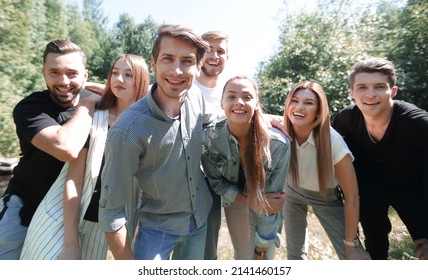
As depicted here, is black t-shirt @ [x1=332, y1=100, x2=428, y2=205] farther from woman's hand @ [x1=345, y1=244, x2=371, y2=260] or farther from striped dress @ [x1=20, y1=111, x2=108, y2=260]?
striped dress @ [x1=20, y1=111, x2=108, y2=260]

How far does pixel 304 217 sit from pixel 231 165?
1.16m

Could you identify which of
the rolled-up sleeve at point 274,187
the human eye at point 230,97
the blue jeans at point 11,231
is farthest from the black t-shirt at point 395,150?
the blue jeans at point 11,231

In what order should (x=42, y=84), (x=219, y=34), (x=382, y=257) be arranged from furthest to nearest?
(x=42, y=84) → (x=219, y=34) → (x=382, y=257)

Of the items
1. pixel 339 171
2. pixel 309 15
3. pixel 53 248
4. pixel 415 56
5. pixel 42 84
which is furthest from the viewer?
pixel 309 15

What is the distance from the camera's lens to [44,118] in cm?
210

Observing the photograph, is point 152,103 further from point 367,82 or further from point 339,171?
point 367,82

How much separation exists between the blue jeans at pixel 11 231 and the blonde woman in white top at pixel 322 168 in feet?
7.16

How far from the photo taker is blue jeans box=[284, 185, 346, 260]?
280 centimetres

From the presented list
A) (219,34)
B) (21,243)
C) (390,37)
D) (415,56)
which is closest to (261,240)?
(21,243)

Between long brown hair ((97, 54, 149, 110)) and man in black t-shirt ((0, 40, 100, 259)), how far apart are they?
0.08 metres

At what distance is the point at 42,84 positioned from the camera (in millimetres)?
7516

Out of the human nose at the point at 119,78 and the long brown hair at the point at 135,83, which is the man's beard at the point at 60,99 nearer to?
the long brown hair at the point at 135,83

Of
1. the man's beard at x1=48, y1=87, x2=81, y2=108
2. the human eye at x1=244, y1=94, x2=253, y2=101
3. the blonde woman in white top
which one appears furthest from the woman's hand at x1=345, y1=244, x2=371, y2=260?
the man's beard at x1=48, y1=87, x2=81, y2=108

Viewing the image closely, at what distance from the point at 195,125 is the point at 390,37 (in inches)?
261
